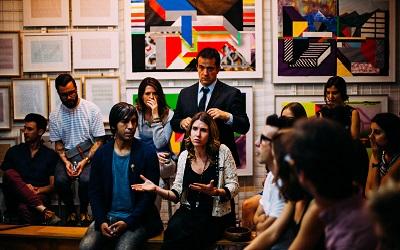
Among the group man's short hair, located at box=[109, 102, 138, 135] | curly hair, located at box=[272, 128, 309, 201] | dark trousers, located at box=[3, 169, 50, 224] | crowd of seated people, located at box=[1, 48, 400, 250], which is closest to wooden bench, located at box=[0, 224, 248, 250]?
crowd of seated people, located at box=[1, 48, 400, 250]

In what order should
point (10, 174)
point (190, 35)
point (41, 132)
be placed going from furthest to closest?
point (190, 35) < point (41, 132) < point (10, 174)

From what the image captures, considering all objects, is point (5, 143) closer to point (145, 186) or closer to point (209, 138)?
point (145, 186)

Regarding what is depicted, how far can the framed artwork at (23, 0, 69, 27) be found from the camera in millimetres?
5148

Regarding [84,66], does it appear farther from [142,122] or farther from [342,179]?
[342,179]

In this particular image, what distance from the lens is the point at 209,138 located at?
3646mm

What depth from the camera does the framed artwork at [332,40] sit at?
5.09 metres

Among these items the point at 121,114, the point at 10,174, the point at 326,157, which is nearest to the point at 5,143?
the point at 10,174

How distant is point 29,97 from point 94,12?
1.08 meters

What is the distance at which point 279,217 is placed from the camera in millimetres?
2340

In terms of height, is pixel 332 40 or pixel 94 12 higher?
pixel 94 12

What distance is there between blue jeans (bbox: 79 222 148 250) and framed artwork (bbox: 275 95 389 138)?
217 cm

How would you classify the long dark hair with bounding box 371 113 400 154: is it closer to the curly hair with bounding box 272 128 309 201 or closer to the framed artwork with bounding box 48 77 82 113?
the curly hair with bounding box 272 128 309 201

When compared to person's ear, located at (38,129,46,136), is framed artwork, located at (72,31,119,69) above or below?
above

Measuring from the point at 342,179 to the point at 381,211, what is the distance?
0.29 meters
